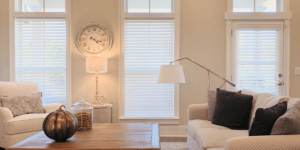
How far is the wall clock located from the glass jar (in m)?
2.25

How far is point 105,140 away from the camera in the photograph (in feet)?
6.74

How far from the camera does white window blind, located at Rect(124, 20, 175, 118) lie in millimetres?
4457

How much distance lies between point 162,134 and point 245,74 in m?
1.93

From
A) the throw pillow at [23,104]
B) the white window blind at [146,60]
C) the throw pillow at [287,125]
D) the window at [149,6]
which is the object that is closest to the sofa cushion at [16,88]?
the throw pillow at [23,104]

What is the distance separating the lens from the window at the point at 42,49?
4.50 m

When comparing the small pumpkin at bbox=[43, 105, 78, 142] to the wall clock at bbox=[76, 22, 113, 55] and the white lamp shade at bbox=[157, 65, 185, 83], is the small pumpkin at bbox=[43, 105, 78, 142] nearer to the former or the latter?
the white lamp shade at bbox=[157, 65, 185, 83]

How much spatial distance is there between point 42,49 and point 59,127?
9.82 ft

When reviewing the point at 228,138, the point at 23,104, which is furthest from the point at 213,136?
the point at 23,104

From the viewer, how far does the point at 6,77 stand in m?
4.49

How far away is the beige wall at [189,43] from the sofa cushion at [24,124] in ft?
3.71

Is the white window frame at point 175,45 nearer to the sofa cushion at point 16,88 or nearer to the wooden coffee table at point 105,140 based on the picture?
the sofa cushion at point 16,88

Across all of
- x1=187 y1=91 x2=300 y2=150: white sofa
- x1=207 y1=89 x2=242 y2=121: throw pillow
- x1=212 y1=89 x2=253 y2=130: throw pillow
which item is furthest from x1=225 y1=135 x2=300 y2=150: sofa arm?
x1=207 y1=89 x2=242 y2=121: throw pillow

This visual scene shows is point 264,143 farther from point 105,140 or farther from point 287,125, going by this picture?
point 105,140

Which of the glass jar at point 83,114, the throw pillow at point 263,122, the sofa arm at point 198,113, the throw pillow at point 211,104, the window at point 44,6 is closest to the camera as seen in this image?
the throw pillow at point 263,122
